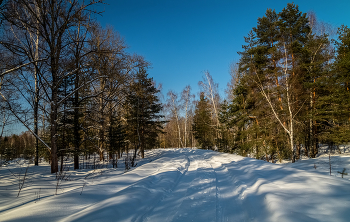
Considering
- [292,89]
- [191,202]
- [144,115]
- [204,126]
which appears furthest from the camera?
[204,126]

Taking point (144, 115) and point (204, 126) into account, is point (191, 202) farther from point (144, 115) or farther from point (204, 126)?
point (204, 126)

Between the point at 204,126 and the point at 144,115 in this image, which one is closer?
the point at 144,115

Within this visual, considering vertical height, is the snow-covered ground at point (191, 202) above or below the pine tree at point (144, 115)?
below

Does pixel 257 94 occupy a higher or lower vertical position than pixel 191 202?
higher

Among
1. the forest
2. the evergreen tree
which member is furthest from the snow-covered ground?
the evergreen tree

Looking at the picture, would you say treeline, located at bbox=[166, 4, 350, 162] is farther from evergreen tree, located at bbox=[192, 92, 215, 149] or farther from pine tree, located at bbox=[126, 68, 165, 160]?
evergreen tree, located at bbox=[192, 92, 215, 149]

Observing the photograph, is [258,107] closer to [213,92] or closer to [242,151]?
[242,151]

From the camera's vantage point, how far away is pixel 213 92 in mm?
22953

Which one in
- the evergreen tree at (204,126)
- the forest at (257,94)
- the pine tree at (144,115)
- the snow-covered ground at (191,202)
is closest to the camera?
the snow-covered ground at (191,202)

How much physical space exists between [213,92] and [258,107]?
338 inches

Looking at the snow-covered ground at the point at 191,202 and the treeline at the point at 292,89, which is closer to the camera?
the snow-covered ground at the point at 191,202

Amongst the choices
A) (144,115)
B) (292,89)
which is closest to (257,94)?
(292,89)

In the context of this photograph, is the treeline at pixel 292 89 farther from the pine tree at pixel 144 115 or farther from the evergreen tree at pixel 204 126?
the evergreen tree at pixel 204 126

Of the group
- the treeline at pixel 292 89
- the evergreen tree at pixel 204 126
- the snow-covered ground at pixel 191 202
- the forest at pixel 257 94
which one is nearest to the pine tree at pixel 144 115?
the forest at pixel 257 94
